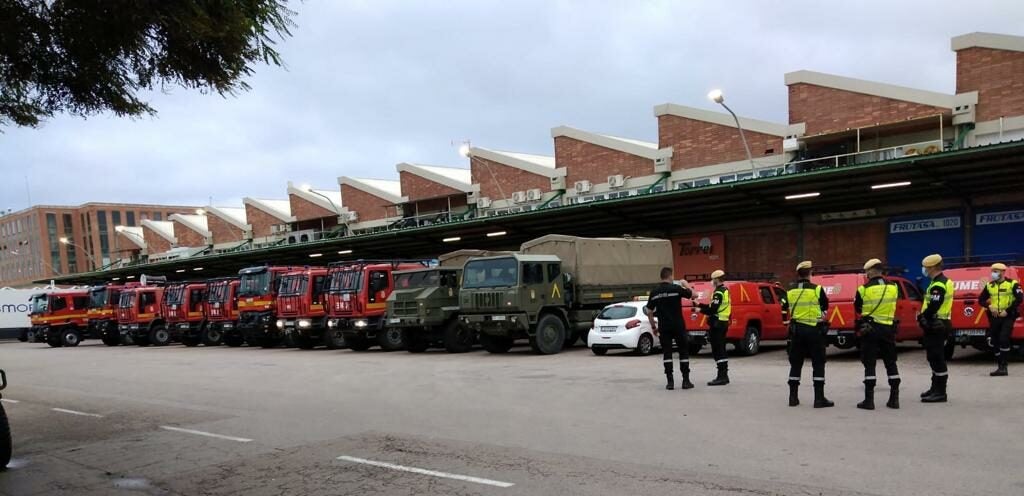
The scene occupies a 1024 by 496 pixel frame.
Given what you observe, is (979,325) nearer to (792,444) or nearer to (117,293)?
(792,444)

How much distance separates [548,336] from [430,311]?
3679mm

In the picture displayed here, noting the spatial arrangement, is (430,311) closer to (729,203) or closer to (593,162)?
(729,203)

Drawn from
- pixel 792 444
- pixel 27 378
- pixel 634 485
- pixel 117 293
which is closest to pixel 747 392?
pixel 792 444

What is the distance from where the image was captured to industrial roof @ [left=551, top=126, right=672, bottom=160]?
32.9 m

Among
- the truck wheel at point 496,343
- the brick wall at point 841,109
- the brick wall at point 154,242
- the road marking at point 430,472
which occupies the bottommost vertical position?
the truck wheel at point 496,343

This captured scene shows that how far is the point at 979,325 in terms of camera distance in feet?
42.8

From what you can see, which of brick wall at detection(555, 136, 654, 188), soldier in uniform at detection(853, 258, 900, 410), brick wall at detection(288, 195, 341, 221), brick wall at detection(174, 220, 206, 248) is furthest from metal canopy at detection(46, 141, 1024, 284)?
brick wall at detection(174, 220, 206, 248)

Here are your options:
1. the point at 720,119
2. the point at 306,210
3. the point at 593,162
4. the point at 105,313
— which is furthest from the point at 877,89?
the point at 306,210

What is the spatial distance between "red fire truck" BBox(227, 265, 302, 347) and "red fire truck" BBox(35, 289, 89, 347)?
45.5 feet

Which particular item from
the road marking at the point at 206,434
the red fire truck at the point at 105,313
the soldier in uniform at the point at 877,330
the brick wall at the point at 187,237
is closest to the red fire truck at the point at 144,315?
the red fire truck at the point at 105,313

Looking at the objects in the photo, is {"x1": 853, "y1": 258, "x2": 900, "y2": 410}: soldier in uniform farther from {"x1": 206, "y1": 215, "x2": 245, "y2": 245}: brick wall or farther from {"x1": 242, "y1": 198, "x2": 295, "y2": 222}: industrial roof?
{"x1": 206, "y1": 215, "x2": 245, "y2": 245}: brick wall

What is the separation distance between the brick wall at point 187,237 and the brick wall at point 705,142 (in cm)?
4464

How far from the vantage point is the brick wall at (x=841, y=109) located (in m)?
26.3

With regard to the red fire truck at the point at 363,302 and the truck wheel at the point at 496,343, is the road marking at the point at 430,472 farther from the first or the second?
the red fire truck at the point at 363,302
